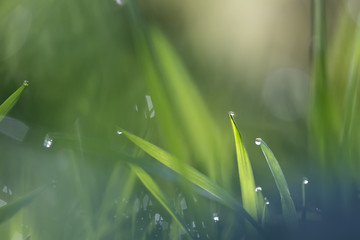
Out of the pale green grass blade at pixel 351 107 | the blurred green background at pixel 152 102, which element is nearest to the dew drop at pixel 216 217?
the blurred green background at pixel 152 102

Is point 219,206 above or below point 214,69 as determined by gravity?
below

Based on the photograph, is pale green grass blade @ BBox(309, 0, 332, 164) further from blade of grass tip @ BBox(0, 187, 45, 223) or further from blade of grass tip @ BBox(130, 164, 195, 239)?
blade of grass tip @ BBox(0, 187, 45, 223)

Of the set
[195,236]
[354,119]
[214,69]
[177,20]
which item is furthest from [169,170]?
[177,20]

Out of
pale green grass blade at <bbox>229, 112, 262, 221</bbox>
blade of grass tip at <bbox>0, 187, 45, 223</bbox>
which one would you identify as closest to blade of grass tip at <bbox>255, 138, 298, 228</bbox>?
pale green grass blade at <bbox>229, 112, 262, 221</bbox>

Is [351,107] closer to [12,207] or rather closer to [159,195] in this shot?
[159,195]

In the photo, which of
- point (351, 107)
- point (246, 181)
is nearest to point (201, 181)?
point (246, 181)

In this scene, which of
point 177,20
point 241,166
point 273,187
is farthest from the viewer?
point 177,20

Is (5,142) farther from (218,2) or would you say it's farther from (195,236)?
(218,2)

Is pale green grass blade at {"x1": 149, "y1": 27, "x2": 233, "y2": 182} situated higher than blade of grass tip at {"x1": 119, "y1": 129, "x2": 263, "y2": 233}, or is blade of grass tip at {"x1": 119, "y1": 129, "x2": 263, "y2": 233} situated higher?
pale green grass blade at {"x1": 149, "y1": 27, "x2": 233, "y2": 182}
